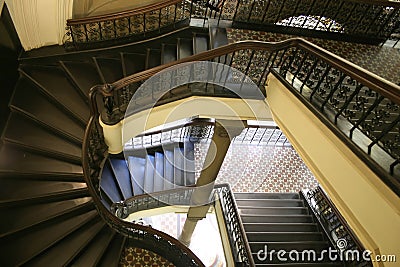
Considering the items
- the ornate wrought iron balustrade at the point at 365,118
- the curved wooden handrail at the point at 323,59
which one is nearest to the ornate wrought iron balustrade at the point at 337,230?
the ornate wrought iron balustrade at the point at 365,118

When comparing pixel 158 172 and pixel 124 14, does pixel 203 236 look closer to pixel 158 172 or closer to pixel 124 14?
pixel 158 172

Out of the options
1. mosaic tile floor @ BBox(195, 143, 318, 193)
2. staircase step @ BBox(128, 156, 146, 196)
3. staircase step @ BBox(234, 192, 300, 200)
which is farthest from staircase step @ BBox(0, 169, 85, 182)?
staircase step @ BBox(234, 192, 300, 200)

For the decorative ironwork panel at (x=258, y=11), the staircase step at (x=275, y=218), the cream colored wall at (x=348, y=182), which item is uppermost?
the decorative ironwork panel at (x=258, y=11)

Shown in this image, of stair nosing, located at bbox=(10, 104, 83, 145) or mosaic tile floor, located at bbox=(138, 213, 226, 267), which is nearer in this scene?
stair nosing, located at bbox=(10, 104, 83, 145)

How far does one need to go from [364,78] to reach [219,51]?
4.99 ft

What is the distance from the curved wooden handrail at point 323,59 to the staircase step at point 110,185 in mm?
2260

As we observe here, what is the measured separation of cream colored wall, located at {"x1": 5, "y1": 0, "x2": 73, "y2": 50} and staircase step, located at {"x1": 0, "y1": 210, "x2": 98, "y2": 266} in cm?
252

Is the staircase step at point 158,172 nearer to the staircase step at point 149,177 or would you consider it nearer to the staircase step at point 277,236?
the staircase step at point 149,177

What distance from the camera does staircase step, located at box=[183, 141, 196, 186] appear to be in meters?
6.81

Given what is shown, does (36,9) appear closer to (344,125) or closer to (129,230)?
(129,230)

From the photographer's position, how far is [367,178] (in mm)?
2508

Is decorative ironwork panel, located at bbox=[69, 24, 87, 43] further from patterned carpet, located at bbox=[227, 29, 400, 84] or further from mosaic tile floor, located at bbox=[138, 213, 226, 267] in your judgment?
mosaic tile floor, located at bbox=[138, 213, 226, 267]

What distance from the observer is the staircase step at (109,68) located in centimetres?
476

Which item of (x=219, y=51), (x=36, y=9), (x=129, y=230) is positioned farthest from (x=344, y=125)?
(x=36, y=9)
